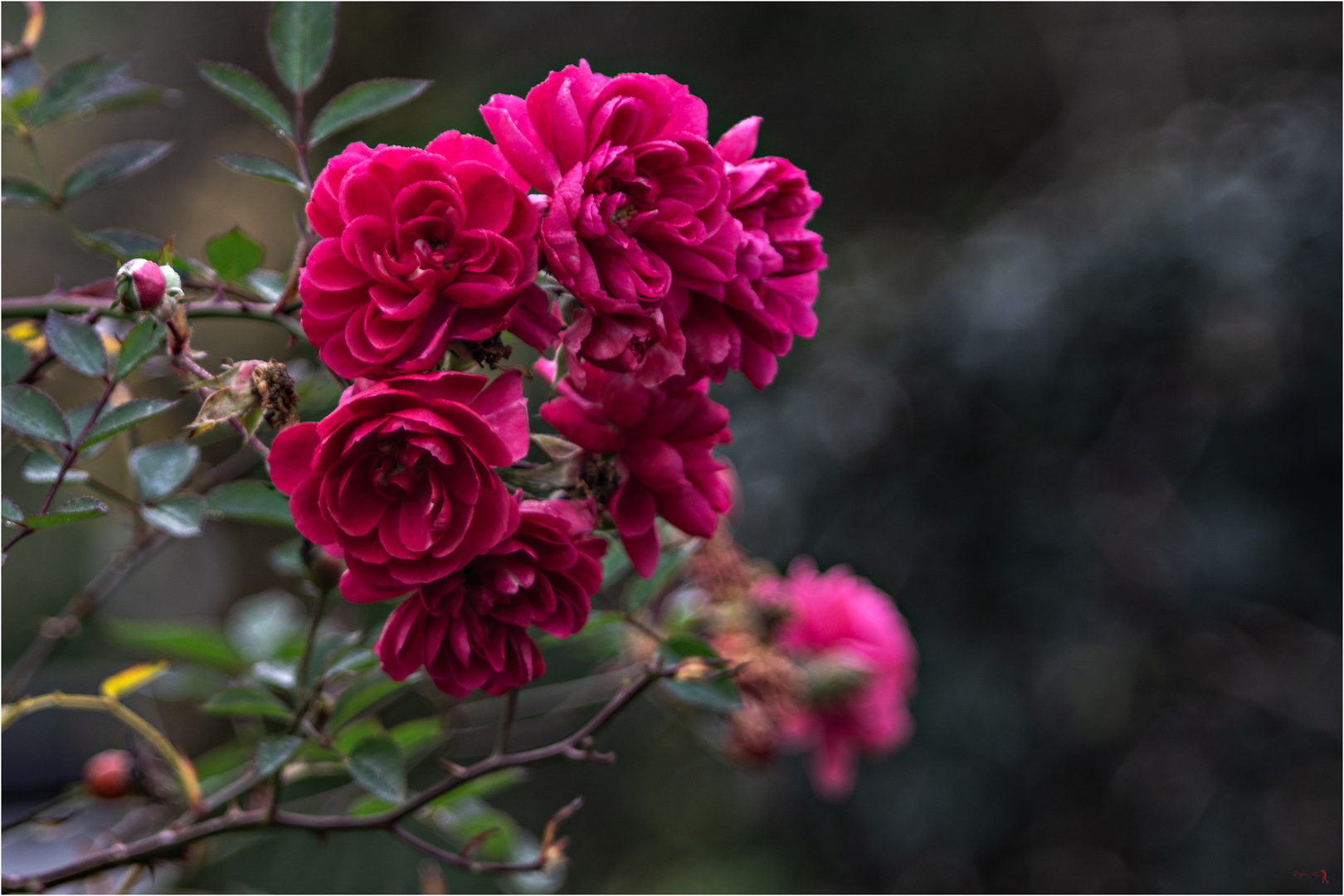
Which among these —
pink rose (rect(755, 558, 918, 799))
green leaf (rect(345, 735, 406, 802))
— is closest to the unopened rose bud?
green leaf (rect(345, 735, 406, 802))

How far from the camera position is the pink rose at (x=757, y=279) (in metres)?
0.39

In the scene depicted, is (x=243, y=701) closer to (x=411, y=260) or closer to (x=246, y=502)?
(x=246, y=502)

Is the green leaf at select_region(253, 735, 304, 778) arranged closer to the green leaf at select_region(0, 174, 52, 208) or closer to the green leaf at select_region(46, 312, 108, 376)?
the green leaf at select_region(46, 312, 108, 376)

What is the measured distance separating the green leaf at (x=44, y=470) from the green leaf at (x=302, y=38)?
0.74 feet

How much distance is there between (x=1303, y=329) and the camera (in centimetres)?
128

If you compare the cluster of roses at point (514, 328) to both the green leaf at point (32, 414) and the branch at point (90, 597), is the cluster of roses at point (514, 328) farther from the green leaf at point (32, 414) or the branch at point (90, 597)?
the branch at point (90, 597)

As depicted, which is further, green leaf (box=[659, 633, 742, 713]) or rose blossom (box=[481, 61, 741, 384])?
green leaf (box=[659, 633, 742, 713])

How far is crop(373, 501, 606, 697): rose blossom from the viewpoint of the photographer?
0.38 m

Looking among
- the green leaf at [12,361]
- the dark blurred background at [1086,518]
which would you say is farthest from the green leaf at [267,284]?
the dark blurred background at [1086,518]

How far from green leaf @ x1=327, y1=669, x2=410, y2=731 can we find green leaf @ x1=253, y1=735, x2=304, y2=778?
43mm

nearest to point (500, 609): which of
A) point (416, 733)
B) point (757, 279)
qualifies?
point (757, 279)

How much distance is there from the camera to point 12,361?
434mm

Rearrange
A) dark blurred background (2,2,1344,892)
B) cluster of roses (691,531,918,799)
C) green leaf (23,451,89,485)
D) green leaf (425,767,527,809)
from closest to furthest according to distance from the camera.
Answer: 1. green leaf (23,451,89,485)
2. green leaf (425,767,527,809)
3. cluster of roses (691,531,918,799)
4. dark blurred background (2,2,1344,892)

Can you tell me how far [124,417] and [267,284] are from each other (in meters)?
0.11
